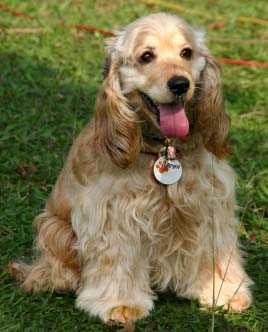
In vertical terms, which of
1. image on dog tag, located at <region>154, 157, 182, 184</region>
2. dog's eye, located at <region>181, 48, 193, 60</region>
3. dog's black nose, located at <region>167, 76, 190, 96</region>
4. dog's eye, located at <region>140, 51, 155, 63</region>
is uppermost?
dog's eye, located at <region>181, 48, 193, 60</region>

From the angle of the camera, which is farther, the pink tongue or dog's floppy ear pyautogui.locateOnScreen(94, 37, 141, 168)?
dog's floppy ear pyautogui.locateOnScreen(94, 37, 141, 168)

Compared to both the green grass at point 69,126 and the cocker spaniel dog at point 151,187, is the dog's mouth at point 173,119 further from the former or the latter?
the green grass at point 69,126

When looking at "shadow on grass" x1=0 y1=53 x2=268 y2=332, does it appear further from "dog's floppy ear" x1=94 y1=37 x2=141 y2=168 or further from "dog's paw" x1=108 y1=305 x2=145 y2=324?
"dog's floppy ear" x1=94 y1=37 x2=141 y2=168

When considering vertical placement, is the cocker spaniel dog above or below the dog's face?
below

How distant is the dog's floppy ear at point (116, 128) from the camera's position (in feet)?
15.8

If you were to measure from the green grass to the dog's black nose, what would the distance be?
1.33m

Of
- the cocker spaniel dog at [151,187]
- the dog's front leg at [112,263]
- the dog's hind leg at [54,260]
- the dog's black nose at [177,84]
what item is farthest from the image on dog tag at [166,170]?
the dog's hind leg at [54,260]

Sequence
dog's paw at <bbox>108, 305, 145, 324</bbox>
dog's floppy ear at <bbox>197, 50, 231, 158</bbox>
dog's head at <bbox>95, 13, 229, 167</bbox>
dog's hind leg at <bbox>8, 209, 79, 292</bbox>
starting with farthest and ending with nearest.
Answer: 1. dog's hind leg at <bbox>8, 209, 79, 292</bbox>
2. dog's paw at <bbox>108, 305, 145, 324</bbox>
3. dog's floppy ear at <bbox>197, 50, 231, 158</bbox>
4. dog's head at <bbox>95, 13, 229, 167</bbox>

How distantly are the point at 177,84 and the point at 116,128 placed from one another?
0.45 m

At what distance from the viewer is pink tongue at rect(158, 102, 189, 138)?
4719 millimetres

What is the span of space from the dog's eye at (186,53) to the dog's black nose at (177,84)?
0.26m

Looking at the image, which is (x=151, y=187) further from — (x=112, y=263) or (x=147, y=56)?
(x=147, y=56)

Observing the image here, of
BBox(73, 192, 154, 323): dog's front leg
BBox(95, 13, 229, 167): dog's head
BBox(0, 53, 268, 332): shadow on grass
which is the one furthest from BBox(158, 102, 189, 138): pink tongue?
BBox(0, 53, 268, 332): shadow on grass

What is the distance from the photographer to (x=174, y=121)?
15.5ft
